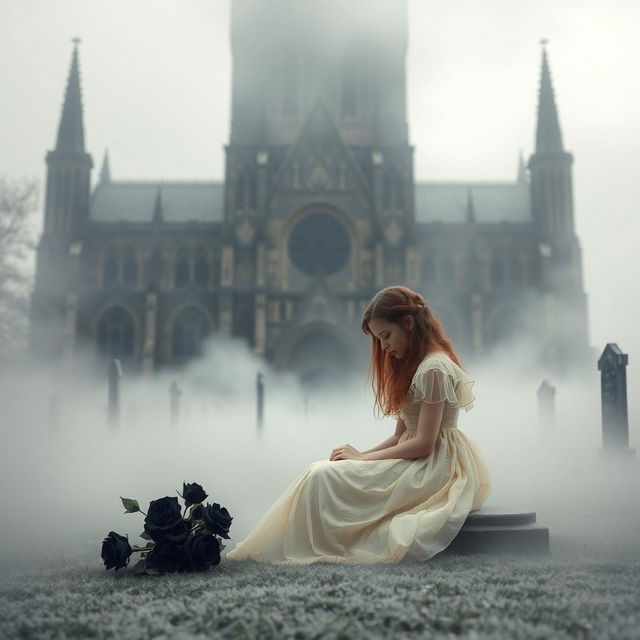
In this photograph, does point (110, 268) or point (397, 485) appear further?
point (110, 268)

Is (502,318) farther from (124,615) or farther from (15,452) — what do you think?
(124,615)

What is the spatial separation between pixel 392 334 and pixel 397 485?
107cm

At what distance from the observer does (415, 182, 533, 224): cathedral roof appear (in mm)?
40094

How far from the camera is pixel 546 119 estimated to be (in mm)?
38562

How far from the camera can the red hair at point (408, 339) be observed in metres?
5.38

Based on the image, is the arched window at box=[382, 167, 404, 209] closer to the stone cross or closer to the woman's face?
the stone cross

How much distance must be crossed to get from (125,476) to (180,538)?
271 inches

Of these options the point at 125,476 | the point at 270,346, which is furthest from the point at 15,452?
the point at 270,346

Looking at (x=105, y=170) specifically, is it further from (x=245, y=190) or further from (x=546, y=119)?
(x=546, y=119)

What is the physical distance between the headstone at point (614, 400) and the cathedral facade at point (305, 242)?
724 inches

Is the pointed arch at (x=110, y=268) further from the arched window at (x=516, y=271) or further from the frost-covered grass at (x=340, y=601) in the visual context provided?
the frost-covered grass at (x=340, y=601)

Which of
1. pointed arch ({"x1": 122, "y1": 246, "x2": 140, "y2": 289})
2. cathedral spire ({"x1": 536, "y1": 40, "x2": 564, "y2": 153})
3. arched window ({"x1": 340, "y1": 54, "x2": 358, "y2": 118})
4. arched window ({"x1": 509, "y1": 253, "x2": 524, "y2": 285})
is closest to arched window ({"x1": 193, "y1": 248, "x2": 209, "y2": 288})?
pointed arch ({"x1": 122, "y1": 246, "x2": 140, "y2": 289})

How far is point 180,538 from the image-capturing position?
200 inches

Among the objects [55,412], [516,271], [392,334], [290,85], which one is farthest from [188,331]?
[392,334]
